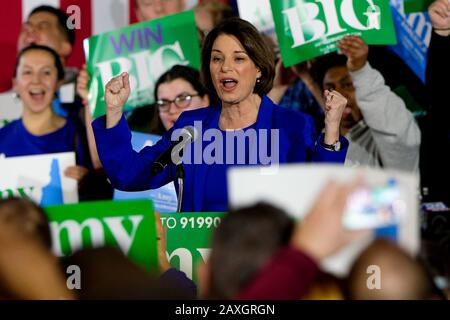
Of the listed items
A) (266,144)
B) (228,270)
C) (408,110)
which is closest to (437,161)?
(408,110)

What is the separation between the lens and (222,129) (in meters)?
3.72

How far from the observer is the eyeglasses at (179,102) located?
4.75m

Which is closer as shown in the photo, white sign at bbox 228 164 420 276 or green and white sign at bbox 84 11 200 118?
white sign at bbox 228 164 420 276

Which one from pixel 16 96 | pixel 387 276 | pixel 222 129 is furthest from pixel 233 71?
pixel 16 96

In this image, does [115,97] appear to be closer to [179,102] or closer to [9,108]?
[179,102]

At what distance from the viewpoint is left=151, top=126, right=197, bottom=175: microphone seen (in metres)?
3.57

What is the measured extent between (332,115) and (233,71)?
16.9 inches

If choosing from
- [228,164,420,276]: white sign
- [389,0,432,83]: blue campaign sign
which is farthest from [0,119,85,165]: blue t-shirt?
[228,164,420,276]: white sign

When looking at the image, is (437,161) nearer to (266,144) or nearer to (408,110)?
(408,110)

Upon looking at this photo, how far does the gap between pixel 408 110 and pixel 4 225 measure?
7.62 feet

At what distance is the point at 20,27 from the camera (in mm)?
5734

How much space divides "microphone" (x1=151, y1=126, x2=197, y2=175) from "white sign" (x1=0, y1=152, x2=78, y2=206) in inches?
33.6

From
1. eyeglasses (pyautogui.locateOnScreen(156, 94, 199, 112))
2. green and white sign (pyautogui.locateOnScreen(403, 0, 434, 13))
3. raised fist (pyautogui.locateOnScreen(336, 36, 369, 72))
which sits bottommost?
eyeglasses (pyautogui.locateOnScreen(156, 94, 199, 112))

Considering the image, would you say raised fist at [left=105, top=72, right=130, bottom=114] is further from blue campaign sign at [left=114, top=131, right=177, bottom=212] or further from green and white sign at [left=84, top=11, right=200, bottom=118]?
green and white sign at [left=84, top=11, right=200, bottom=118]
